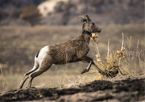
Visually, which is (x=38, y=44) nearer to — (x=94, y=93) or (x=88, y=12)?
(x=94, y=93)

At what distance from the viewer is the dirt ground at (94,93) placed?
164 inches

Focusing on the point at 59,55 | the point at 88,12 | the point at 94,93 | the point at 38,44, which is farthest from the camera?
the point at 88,12

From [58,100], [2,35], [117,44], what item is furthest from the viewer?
[2,35]

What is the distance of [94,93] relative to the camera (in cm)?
433

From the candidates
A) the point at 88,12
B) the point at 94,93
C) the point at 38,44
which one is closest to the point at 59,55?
the point at 94,93

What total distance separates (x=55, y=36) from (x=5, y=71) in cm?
1130

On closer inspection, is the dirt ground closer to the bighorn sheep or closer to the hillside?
the bighorn sheep

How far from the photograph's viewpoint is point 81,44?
6.16m

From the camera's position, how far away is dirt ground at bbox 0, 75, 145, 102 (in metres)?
4.17

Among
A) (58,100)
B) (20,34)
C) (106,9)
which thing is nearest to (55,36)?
(20,34)

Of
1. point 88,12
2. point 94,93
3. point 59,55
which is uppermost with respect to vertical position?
point 88,12

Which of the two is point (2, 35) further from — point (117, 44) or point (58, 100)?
point (58, 100)

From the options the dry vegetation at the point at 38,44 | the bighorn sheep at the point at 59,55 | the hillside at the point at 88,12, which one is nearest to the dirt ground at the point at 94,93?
the bighorn sheep at the point at 59,55

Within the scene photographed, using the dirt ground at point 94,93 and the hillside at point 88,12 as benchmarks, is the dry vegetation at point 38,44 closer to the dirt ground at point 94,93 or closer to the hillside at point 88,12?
the dirt ground at point 94,93
